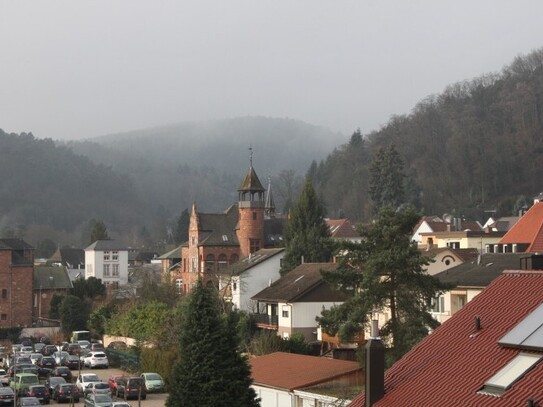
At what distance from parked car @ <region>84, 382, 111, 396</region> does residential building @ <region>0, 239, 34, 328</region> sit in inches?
1682

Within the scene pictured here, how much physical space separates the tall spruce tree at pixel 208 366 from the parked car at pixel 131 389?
13121 mm

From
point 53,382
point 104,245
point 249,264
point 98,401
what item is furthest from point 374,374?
point 104,245

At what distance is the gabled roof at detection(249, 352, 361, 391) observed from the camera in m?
33.7

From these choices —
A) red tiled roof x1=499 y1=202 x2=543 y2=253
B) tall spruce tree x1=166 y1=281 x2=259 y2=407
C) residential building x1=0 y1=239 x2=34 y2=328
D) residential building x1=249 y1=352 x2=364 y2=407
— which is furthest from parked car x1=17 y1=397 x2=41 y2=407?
residential building x1=0 y1=239 x2=34 y2=328

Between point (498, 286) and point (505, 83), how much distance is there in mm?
135403

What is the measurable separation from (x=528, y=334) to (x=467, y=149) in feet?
396

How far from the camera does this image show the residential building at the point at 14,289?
→ 283ft

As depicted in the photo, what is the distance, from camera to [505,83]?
14888 centimetres

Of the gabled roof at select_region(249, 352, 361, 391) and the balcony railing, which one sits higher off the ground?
the balcony railing

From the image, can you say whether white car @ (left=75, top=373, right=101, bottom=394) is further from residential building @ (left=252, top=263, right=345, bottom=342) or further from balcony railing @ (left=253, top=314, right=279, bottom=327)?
balcony railing @ (left=253, top=314, right=279, bottom=327)

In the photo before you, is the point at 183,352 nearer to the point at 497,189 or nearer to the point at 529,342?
the point at 529,342

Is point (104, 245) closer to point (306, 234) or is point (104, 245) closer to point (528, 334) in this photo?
point (306, 234)

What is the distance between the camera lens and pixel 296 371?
35938 millimetres

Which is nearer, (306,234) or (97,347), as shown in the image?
(97,347)
